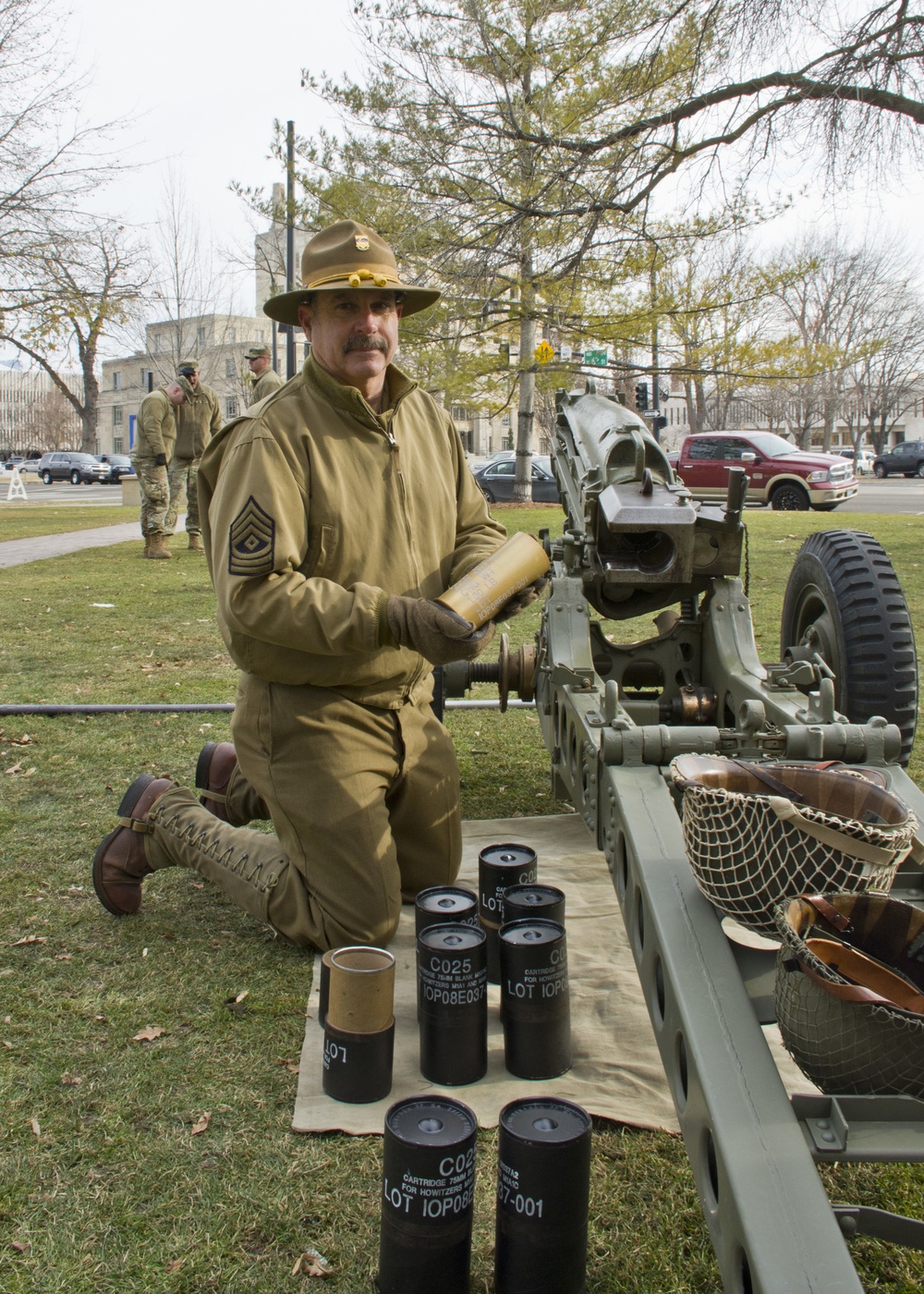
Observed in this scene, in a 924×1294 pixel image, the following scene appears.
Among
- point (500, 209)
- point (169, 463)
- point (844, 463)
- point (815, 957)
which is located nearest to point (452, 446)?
point (815, 957)

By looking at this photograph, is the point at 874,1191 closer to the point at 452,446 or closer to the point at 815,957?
the point at 815,957

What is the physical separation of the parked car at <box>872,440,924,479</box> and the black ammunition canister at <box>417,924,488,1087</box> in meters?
43.1

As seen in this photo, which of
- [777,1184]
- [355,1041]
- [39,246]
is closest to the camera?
[777,1184]

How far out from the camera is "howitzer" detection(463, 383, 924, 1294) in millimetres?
1735

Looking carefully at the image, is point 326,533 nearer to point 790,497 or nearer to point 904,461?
point 790,497

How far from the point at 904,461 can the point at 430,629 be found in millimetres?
43037

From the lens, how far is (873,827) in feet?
6.87

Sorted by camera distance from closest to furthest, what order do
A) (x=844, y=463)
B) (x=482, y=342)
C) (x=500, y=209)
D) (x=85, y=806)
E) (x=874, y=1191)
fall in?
1. (x=874, y=1191)
2. (x=85, y=806)
3. (x=500, y=209)
4. (x=482, y=342)
5. (x=844, y=463)

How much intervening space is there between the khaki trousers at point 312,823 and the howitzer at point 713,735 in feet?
1.84

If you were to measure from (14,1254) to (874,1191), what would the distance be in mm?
1584

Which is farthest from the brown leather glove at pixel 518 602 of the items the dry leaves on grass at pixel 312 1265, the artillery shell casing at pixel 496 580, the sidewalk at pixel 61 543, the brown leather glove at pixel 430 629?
the sidewalk at pixel 61 543

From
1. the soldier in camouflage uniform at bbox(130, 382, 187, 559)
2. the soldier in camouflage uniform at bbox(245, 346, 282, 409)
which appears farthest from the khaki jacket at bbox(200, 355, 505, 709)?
the soldier in camouflage uniform at bbox(130, 382, 187, 559)

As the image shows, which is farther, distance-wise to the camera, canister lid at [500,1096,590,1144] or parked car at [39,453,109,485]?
parked car at [39,453,109,485]

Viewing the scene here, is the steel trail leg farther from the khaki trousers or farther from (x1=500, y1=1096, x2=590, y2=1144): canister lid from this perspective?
the khaki trousers
